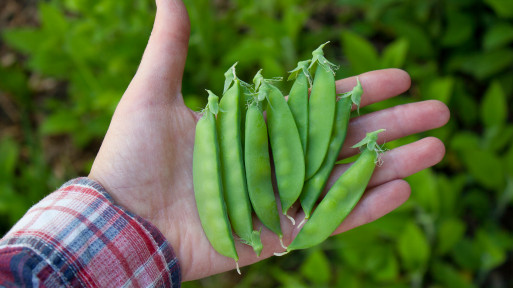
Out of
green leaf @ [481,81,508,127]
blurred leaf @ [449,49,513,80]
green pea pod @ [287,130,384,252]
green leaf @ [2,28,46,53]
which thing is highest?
green leaf @ [2,28,46,53]

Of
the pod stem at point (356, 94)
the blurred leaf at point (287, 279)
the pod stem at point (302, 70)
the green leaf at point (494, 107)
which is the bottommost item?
the blurred leaf at point (287, 279)

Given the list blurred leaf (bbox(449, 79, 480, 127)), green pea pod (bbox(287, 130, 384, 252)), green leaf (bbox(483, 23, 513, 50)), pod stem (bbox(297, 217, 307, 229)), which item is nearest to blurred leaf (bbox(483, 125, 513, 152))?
blurred leaf (bbox(449, 79, 480, 127))

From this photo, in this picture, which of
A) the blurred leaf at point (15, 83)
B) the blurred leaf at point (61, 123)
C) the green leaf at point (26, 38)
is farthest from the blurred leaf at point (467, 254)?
the blurred leaf at point (15, 83)

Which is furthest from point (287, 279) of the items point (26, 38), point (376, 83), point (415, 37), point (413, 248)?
point (26, 38)

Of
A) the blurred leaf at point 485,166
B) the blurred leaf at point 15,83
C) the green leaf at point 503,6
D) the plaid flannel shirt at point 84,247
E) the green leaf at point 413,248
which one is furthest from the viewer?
the blurred leaf at point 15,83

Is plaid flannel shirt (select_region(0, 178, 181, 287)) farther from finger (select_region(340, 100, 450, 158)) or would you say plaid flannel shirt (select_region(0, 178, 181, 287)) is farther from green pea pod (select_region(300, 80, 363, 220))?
finger (select_region(340, 100, 450, 158))

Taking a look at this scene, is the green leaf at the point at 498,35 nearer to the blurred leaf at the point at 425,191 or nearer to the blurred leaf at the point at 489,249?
the blurred leaf at the point at 425,191

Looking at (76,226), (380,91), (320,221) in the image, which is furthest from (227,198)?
(380,91)
